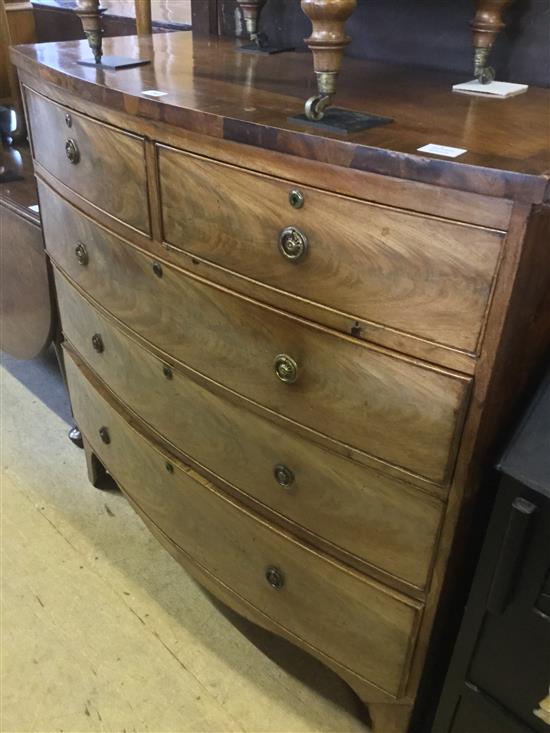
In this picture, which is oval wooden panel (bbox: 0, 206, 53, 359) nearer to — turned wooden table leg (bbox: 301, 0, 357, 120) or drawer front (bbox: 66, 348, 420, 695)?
drawer front (bbox: 66, 348, 420, 695)

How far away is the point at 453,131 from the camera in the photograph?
0.78 m

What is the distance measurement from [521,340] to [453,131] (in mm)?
260

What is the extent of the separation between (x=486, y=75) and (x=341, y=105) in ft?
0.95

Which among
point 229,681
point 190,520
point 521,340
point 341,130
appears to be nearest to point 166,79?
point 341,130

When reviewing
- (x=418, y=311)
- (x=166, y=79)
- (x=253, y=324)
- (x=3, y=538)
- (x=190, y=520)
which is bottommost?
(x=3, y=538)

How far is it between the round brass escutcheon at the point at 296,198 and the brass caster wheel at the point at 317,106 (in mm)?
84

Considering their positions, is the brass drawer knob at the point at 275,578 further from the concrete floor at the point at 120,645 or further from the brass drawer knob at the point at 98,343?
the brass drawer knob at the point at 98,343

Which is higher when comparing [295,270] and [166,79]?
[166,79]

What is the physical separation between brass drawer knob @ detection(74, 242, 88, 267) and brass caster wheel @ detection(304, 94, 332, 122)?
0.63 m

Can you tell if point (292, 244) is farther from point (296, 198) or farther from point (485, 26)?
point (485, 26)

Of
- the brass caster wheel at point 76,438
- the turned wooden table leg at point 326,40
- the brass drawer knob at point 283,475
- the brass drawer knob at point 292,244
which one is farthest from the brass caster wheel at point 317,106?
the brass caster wheel at point 76,438

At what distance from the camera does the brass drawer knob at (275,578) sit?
1.13m

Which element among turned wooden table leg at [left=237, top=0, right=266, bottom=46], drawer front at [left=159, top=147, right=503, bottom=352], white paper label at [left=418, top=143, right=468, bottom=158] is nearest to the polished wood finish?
turned wooden table leg at [left=237, top=0, right=266, bottom=46]

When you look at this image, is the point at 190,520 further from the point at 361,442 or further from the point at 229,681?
the point at 361,442
